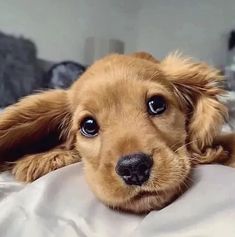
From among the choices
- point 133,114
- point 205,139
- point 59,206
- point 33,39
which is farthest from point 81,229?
point 33,39

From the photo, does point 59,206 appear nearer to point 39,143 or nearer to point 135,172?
point 135,172

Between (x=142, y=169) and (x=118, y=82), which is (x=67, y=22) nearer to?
(x=118, y=82)

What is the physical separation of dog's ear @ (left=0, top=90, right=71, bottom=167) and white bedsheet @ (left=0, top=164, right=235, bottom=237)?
169 mm

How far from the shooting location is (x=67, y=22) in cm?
365

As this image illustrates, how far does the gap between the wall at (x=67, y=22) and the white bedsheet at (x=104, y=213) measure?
2.77 m

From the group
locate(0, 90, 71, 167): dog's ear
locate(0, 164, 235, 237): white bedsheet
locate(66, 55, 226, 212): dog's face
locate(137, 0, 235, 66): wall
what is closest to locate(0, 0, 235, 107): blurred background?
locate(137, 0, 235, 66): wall

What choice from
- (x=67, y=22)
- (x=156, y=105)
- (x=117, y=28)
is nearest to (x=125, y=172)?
(x=156, y=105)

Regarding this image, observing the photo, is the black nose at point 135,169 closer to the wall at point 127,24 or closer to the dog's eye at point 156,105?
the dog's eye at point 156,105

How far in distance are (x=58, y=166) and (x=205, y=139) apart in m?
0.26

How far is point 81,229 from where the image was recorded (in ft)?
2.19

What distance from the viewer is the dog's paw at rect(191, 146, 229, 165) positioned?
83 centimetres

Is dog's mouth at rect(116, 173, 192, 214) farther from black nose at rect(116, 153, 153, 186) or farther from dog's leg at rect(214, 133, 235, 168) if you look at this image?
dog's leg at rect(214, 133, 235, 168)

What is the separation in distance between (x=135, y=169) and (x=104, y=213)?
0.30 ft

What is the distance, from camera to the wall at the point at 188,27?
3.61 metres
